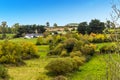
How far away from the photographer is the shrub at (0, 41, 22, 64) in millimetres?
49344

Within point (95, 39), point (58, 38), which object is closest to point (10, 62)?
point (58, 38)

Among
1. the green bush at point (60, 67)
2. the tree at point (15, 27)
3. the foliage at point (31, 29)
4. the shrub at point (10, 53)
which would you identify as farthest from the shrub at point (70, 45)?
the tree at point (15, 27)

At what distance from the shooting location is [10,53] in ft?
167

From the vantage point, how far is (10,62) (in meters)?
49.2

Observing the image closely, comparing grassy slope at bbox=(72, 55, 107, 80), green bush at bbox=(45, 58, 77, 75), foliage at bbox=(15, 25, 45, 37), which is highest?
foliage at bbox=(15, 25, 45, 37)

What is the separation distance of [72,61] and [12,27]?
305ft

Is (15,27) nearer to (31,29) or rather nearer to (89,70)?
(31,29)

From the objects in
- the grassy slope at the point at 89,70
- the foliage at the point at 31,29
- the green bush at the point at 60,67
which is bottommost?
the grassy slope at the point at 89,70

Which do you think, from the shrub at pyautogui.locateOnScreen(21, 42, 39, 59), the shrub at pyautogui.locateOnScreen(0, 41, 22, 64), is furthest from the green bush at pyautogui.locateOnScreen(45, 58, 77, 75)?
the shrub at pyautogui.locateOnScreen(21, 42, 39, 59)

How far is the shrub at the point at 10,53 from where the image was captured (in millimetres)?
49344

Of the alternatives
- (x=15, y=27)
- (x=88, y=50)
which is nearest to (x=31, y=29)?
(x=15, y=27)

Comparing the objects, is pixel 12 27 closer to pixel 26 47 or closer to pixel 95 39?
pixel 95 39

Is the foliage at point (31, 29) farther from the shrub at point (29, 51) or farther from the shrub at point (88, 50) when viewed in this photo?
the shrub at point (88, 50)

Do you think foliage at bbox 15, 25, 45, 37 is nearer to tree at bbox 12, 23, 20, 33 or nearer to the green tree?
the green tree
